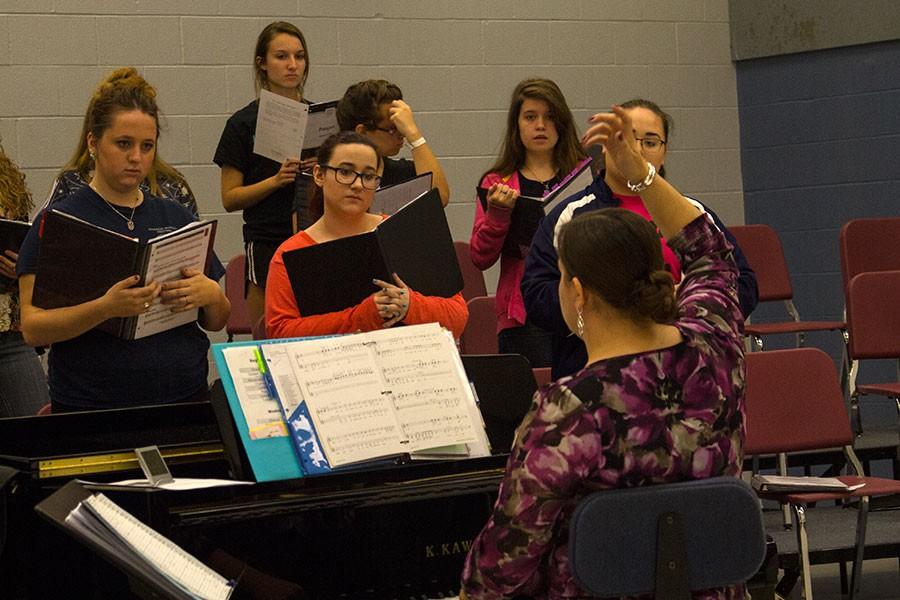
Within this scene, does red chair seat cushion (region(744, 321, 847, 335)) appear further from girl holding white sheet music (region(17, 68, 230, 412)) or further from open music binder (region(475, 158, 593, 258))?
girl holding white sheet music (region(17, 68, 230, 412))

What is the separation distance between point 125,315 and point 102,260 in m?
0.13

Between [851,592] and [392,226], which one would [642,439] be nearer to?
[392,226]

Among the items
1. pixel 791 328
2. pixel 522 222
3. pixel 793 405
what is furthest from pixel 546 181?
pixel 791 328

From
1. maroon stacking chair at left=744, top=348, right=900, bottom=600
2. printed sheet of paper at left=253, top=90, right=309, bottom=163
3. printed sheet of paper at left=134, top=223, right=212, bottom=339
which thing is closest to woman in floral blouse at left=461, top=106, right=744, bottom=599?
printed sheet of paper at left=134, top=223, right=212, bottom=339

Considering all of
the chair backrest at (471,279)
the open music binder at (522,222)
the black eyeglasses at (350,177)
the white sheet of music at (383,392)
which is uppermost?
the black eyeglasses at (350,177)

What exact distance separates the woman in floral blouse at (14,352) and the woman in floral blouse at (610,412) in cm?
208

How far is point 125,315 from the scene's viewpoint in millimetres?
2750

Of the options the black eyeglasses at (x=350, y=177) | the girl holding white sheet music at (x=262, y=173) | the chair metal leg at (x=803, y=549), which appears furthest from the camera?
the girl holding white sheet music at (x=262, y=173)

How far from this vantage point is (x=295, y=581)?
8.28 feet

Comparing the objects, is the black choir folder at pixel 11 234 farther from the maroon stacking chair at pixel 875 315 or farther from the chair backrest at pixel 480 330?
the maroon stacking chair at pixel 875 315

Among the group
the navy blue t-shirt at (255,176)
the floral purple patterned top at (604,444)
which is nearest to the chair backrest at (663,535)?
the floral purple patterned top at (604,444)

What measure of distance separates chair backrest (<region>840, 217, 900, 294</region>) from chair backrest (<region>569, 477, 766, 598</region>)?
3.66 meters

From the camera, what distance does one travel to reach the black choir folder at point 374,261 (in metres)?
2.85

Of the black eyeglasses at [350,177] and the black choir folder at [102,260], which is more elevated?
the black eyeglasses at [350,177]
